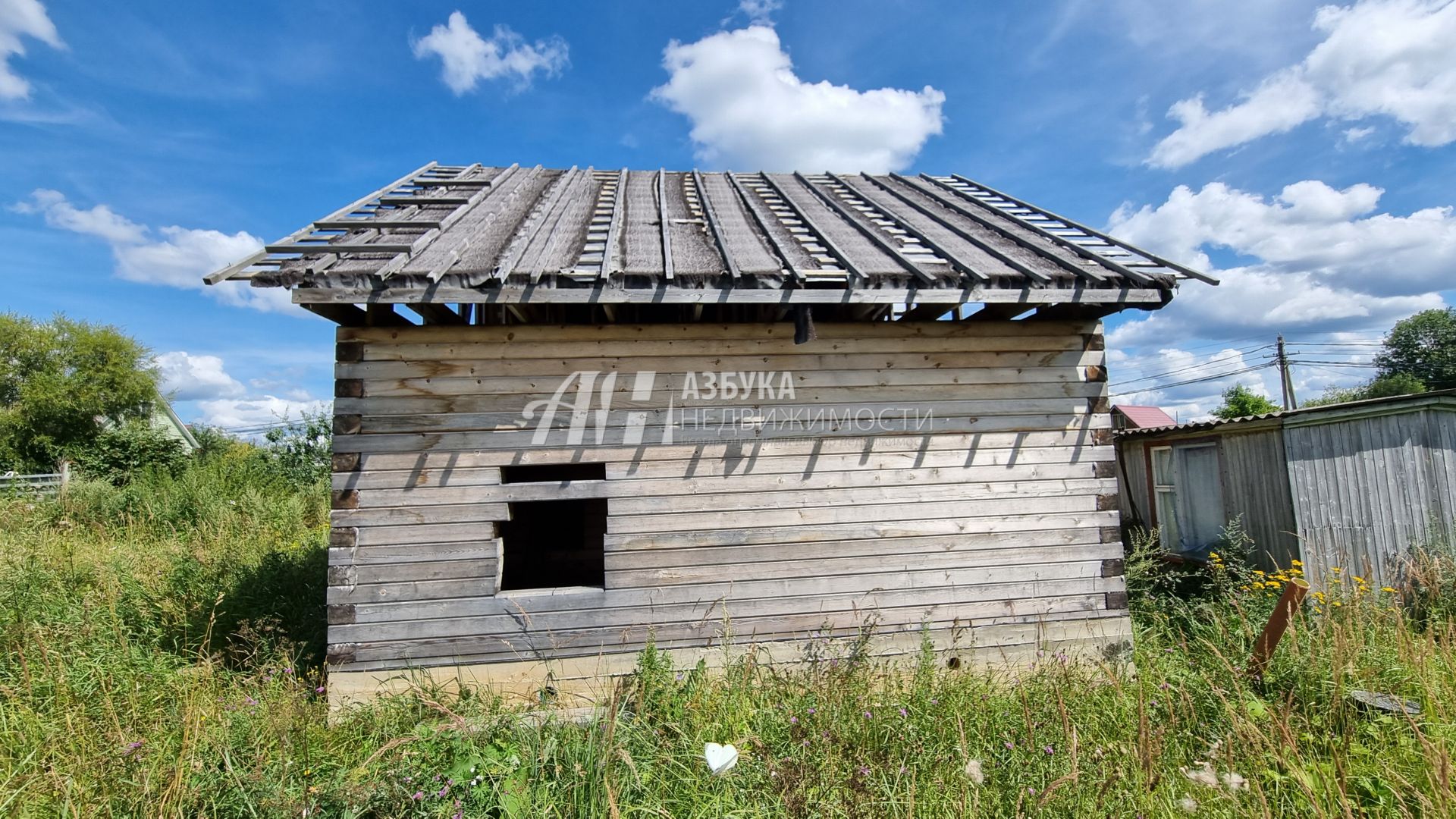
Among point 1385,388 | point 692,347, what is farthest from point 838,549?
point 1385,388

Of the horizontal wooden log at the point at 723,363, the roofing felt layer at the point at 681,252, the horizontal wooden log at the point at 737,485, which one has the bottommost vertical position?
the horizontal wooden log at the point at 737,485

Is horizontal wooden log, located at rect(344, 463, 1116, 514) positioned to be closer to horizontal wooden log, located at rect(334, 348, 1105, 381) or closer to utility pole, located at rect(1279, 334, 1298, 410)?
horizontal wooden log, located at rect(334, 348, 1105, 381)

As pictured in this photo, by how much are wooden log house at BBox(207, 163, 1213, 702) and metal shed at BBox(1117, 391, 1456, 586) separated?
3037 millimetres

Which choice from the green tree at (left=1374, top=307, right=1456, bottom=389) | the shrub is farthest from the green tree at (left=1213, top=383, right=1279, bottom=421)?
the shrub

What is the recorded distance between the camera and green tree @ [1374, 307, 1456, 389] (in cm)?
3962

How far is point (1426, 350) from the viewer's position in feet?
136

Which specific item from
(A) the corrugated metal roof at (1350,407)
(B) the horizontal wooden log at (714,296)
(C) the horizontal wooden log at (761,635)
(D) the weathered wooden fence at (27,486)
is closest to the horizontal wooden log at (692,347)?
(B) the horizontal wooden log at (714,296)

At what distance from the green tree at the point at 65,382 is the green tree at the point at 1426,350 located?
234 ft

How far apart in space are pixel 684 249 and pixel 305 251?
110 inches

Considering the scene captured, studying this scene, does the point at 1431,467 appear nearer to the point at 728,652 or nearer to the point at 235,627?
the point at 728,652

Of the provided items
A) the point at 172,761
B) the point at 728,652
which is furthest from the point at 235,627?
the point at 728,652

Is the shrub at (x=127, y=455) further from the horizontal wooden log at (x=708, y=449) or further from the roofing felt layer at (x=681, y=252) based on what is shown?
the horizontal wooden log at (x=708, y=449)

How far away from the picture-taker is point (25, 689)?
416 cm

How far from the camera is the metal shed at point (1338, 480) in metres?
6.75
